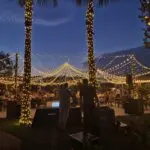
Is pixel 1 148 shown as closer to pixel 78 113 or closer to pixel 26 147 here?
pixel 26 147

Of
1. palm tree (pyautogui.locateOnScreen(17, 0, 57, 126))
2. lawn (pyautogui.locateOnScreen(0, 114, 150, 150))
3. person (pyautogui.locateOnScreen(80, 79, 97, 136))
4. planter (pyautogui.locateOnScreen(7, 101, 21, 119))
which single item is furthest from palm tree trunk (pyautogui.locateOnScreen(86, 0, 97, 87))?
person (pyautogui.locateOnScreen(80, 79, 97, 136))

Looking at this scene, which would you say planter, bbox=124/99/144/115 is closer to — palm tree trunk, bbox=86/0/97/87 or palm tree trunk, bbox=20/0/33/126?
palm tree trunk, bbox=86/0/97/87

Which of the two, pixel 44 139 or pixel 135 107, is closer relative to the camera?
pixel 44 139

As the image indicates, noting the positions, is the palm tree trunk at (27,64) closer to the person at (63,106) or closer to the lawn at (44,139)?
the lawn at (44,139)

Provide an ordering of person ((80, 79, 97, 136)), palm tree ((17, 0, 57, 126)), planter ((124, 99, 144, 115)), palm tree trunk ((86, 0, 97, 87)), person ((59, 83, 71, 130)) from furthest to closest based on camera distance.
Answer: planter ((124, 99, 144, 115))
palm tree trunk ((86, 0, 97, 87))
palm tree ((17, 0, 57, 126))
person ((59, 83, 71, 130))
person ((80, 79, 97, 136))

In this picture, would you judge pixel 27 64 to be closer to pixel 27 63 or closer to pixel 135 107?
pixel 27 63

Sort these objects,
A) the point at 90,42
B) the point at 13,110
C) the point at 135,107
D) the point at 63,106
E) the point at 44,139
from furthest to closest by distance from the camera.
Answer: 1. the point at 135,107
2. the point at 13,110
3. the point at 90,42
4. the point at 63,106
5. the point at 44,139

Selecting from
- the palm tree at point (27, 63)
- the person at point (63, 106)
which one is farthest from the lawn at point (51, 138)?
the palm tree at point (27, 63)

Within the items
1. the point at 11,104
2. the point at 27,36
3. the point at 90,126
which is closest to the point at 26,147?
the point at 90,126

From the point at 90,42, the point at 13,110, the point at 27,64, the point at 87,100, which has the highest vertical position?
the point at 90,42

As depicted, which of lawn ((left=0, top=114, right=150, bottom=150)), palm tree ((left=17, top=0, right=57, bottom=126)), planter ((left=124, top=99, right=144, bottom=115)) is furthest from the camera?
planter ((left=124, top=99, right=144, bottom=115))

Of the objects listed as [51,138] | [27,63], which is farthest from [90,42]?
[51,138]

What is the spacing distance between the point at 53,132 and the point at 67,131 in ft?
1.61

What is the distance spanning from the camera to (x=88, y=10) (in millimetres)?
15727
